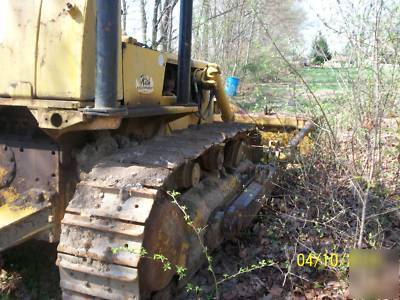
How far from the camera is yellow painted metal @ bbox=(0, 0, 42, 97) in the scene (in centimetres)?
304

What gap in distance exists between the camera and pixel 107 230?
2670 mm

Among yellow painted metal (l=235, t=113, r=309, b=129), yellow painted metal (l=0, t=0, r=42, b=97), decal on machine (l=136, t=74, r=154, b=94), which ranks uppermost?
yellow painted metal (l=0, t=0, r=42, b=97)

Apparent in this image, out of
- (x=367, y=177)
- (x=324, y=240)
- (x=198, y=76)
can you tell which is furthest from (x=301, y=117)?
(x=367, y=177)

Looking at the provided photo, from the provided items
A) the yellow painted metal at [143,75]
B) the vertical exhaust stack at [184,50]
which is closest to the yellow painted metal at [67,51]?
the yellow painted metal at [143,75]

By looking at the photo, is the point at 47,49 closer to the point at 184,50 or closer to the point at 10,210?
the point at 10,210

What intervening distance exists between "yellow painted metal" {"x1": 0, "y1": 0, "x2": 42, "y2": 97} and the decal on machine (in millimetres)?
823

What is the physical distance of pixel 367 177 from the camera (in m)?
3.54

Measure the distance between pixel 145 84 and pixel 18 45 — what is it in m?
1.01

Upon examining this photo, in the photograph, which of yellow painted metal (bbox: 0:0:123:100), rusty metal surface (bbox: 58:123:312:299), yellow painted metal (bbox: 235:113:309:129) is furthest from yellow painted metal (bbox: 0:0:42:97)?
yellow painted metal (bbox: 235:113:309:129)

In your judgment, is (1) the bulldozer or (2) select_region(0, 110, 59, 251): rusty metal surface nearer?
(1) the bulldozer
